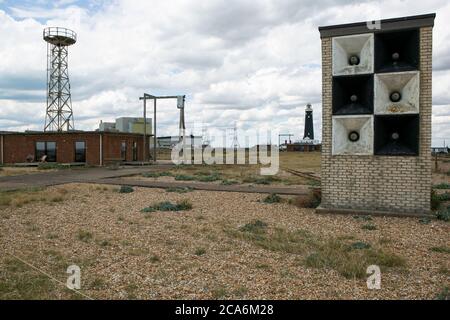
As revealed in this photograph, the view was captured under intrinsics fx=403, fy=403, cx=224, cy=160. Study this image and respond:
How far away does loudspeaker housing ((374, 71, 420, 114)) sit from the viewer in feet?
32.4

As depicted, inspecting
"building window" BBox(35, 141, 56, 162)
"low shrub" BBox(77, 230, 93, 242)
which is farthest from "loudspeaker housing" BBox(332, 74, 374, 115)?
"building window" BBox(35, 141, 56, 162)

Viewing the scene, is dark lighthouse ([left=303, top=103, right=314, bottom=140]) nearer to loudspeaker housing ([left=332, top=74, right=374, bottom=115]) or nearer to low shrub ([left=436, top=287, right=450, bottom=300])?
loudspeaker housing ([left=332, top=74, right=374, bottom=115])

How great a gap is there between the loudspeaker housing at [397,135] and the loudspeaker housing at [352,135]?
193 mm

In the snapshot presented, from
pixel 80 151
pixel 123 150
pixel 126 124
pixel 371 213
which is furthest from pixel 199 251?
pixel 126 124

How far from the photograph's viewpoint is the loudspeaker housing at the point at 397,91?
988cm

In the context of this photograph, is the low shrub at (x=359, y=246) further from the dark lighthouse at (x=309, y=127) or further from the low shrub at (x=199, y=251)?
the dark lighthouse at (x=309, y=127)

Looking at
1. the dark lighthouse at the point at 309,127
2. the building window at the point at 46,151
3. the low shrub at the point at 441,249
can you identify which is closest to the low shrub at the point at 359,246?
the low shrub at the point at 441,249

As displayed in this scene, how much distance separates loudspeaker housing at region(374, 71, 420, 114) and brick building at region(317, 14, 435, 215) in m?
0.03

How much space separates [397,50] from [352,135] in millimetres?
2447

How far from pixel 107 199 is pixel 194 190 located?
13.1ft

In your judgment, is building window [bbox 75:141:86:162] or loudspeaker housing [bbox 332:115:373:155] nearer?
loudspeaker housing [bbox 332:115:373:155]

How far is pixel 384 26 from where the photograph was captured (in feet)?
33.0
